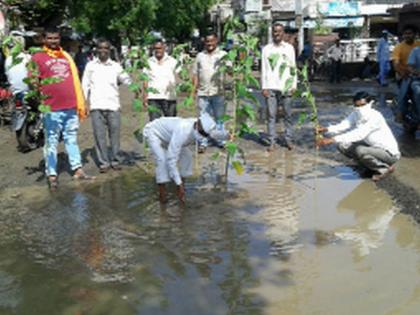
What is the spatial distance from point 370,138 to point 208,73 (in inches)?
94.1

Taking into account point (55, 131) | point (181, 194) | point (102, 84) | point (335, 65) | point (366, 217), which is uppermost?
point (102, 84)

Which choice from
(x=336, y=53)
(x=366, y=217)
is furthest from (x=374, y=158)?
(x=336, y=53)

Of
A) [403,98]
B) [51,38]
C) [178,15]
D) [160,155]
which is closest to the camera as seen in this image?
[160,155]

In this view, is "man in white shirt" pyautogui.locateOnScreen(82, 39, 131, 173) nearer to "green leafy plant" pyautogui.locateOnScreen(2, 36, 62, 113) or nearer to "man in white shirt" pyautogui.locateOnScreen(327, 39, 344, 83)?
"green leafy plant" pyautogui.locateOnScreen(2, 36, 62, 113)

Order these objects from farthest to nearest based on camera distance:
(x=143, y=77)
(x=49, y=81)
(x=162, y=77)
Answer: (x=162, y=77) < (x=143, y=77) < (x=49, y=81)

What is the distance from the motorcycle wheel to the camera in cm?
857

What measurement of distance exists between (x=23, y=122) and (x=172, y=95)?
2.29m

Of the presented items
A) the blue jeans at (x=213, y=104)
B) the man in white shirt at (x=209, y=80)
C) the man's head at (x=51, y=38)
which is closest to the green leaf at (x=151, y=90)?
the man in white shirt at (x=209, y=80)

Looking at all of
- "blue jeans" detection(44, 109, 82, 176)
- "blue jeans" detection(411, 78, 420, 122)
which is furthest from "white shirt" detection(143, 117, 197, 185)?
"blue jeans" detection(411, 78, 420, 122)

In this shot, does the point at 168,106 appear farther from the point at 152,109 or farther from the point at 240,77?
the point at 240,77

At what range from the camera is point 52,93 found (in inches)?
257

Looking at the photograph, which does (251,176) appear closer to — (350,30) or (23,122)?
(23,122)

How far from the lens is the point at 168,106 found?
7.94m

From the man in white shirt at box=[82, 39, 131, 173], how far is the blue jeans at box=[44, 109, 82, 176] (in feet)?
1.30
